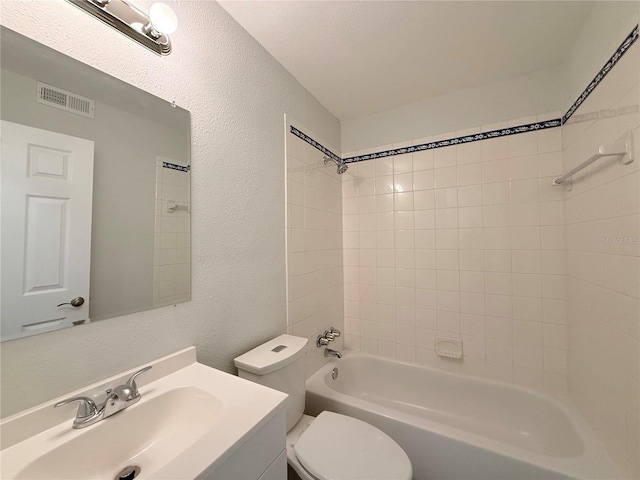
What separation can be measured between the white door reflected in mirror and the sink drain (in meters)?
0.42

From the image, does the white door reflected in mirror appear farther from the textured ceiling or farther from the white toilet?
the textured ceiling

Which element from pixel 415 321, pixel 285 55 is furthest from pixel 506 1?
pixel 415 321

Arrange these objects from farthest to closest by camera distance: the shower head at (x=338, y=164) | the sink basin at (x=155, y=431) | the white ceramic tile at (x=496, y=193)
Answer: the shower head at (x=338, y=164) → the white ceramic tile at (x=496, y=193) → the sink basin at (x=155, y=431)

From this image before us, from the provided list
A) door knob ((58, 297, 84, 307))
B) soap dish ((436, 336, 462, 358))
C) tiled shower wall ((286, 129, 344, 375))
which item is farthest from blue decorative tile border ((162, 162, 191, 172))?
soap dish ((436, 336, 462, 358))

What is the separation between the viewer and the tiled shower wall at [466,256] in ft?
5.15

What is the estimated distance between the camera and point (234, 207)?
3.89 ft

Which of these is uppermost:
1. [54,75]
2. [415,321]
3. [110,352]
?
[54,75]

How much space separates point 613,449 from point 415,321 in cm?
103

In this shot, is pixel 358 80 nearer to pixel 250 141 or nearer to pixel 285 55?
pixel 285 55

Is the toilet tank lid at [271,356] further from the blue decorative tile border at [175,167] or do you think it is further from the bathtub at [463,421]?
the blue decorative tile border at [175,167]

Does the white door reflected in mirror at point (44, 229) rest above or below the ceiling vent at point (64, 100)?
below

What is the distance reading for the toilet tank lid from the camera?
41.9 inches

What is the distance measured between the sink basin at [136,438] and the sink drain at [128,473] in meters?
0.01

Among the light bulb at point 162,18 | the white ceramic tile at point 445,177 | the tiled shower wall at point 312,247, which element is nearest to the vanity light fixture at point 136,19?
the light bulb at point 162,18
